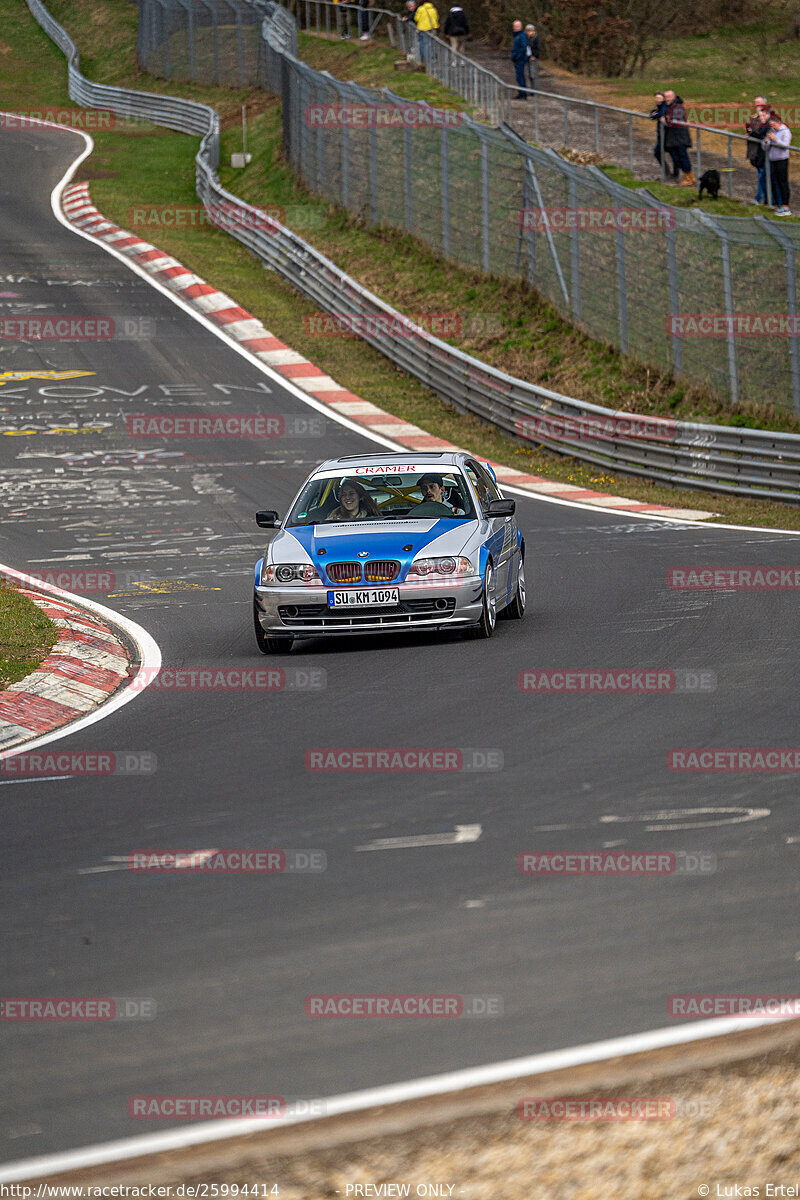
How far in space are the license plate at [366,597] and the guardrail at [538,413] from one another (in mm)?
10401

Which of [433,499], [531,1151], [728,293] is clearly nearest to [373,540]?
[433,499]

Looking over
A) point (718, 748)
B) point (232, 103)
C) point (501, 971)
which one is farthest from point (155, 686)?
point (232, 103)

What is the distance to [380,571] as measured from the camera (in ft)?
39.3

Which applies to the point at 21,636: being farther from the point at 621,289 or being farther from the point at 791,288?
the point at 621,289

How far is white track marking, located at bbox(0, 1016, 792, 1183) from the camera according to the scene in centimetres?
402

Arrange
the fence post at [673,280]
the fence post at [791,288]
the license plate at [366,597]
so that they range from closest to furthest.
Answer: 1. the license plate at [366,597]
2. the fence post at [791,288]
3. the fence post at [673,280]

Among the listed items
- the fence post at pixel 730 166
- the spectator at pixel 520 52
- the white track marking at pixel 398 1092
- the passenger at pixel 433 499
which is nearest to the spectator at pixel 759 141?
the fence post at pixel 730 166

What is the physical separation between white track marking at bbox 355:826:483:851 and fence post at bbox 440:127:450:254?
25799mm

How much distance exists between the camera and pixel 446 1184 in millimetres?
3830

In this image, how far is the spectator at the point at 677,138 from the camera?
99.0 feet

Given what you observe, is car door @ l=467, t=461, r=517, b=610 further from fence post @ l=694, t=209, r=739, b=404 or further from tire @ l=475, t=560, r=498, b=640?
fence post @ l=694, t=209, r=739, b=404

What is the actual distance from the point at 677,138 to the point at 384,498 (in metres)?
20.1

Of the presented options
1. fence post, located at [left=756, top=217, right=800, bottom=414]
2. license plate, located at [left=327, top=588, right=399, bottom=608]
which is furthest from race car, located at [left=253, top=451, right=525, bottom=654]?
fence post, located at [left=756, top=217, right=800, bottom=414]

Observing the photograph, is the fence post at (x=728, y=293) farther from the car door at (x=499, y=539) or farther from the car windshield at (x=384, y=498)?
the car windshield at (x=384, y=498)
